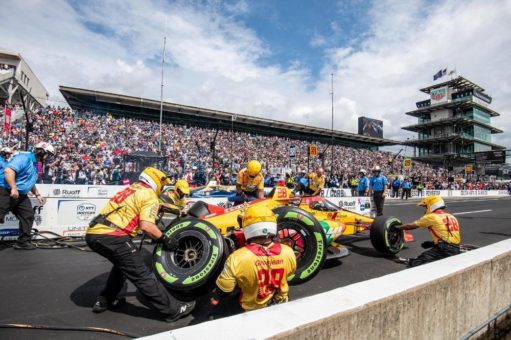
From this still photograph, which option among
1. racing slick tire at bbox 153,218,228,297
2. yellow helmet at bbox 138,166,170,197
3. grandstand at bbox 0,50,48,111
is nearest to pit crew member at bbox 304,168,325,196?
racing slick tire at bbox 153,218,228,297

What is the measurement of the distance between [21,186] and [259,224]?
5203mm

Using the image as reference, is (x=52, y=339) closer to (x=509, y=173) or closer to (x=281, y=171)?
(x=281, y=171)

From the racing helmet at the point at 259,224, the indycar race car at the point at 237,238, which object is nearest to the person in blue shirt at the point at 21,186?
the indycar race car at the point at 237,238

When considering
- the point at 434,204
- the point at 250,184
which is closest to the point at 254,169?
the point at 250,184

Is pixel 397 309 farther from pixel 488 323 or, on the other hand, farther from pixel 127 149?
pixel 127 149

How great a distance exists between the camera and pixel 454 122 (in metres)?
67.2

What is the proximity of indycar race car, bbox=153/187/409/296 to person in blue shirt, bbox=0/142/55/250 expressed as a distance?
2579mm

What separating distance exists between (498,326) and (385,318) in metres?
2.28

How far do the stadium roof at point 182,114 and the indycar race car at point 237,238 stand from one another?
844 inches

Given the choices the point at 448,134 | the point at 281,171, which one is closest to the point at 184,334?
the point at 281,171

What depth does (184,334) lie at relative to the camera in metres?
1.65

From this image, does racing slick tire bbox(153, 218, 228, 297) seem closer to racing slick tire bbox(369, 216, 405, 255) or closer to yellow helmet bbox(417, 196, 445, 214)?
racing slick tire bbox(369, 216, 405, 255)

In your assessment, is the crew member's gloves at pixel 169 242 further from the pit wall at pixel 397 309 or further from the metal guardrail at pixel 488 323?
the metal guardrail at pixel 488 323

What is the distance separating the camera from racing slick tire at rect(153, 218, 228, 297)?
3.61 metres
